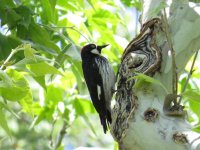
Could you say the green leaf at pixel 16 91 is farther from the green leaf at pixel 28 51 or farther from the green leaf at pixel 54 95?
the green leaf at pixel 54 95

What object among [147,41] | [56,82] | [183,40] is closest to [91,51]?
[56,82]

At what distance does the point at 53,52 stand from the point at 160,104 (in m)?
0.60

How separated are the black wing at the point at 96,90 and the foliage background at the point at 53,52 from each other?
6 centimetres

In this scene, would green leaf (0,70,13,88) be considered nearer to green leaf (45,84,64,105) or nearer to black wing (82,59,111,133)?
black wing (82,59,111,133)

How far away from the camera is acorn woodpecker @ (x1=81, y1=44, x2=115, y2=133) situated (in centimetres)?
310

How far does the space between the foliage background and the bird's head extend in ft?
0.17

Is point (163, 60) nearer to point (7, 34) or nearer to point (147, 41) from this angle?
point (147, 41)

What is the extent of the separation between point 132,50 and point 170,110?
454mm

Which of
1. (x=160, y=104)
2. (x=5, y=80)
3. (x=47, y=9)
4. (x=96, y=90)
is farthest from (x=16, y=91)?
(x=96, y=90)

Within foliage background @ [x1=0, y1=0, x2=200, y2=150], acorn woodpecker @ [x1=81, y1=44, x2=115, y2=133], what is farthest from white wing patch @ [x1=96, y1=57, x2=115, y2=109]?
foliage background @ [x1=0, y1=0, x2=200, y2=150]

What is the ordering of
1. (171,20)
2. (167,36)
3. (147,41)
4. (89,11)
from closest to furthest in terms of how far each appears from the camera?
(167,36)
(171,20)
(147,41)
(89,11)

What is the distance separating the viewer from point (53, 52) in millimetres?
2428

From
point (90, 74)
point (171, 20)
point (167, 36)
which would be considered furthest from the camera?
point (90, 74)

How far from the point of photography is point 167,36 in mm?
2039
